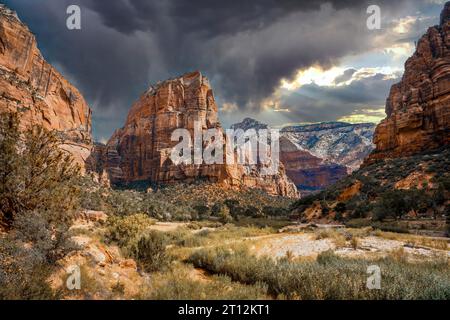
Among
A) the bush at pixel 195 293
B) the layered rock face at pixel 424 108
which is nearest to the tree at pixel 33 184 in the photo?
the bush at pixel 195 293

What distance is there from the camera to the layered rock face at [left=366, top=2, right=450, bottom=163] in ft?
175

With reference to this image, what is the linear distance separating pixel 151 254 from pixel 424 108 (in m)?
67.0

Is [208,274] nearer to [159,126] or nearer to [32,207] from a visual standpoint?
[32,207]

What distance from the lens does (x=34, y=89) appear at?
56.9m

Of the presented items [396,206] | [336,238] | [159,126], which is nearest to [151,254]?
[336,238]

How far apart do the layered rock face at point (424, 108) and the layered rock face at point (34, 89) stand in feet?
206

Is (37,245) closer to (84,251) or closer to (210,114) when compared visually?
(84,251)

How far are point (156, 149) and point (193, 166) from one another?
21099 millimetres

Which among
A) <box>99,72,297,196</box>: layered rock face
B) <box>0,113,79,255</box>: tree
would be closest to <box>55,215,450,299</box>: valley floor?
<box>0,113,79,255</box>: tree

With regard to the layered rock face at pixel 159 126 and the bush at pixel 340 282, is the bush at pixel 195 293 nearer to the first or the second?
the bush at pixel 340 282

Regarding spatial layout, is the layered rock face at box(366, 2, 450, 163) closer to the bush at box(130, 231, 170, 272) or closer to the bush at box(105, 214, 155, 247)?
the bush at box(105, 214, 155, 247)

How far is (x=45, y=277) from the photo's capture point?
5.38m

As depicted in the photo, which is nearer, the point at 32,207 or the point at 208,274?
the point at 32,207

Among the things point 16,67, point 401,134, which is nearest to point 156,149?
point 16,67
